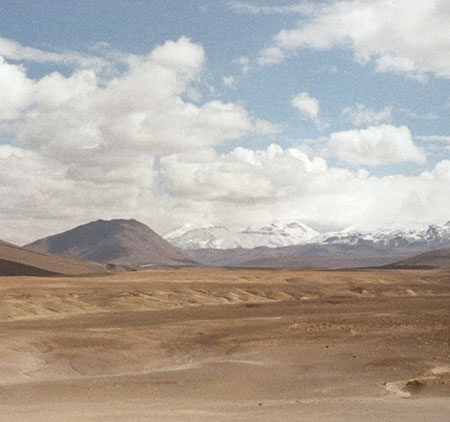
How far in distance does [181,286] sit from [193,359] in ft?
165

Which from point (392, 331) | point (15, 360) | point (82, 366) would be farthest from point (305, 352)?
point (15, 360)

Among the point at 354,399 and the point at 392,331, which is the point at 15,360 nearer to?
the point at 354,399

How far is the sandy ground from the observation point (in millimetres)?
19941

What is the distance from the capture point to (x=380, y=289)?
90.8m

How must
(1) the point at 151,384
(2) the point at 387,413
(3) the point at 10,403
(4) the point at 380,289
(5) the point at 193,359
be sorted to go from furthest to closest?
(4) the point at 380,289, (5) the point at 193,359, (1) the point at 151,384, (3) the point at 10,403, (2) the point at 387,413

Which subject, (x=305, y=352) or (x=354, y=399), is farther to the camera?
(x=305, y=352)

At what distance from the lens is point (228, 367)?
29.5 m

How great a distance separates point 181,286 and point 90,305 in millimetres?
20036

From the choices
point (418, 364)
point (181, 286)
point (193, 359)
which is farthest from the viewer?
point (181, 286)

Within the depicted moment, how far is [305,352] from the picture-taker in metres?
32.6

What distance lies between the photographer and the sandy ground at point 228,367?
19941 mm

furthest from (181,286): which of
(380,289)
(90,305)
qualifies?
(380,289)

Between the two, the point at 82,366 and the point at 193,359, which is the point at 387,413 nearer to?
the point at 193,359

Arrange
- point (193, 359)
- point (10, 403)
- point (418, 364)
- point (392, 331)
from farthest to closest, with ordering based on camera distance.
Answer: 1. point (392, 331)
2. point (193, 359)
3. point (418, 364)
4. point (10, 403)
